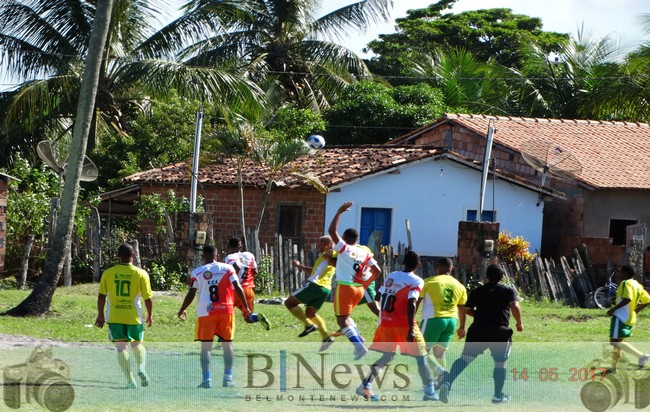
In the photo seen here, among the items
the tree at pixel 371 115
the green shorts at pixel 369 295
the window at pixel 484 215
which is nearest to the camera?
the green shorts at pixel 369 295

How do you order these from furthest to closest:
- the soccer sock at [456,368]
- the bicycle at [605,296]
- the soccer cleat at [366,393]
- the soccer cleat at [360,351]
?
the bicycle at [605,296] < the soccer cleat at [360,351] < the soccer sock at [456,368] < the soccer cleat at [366,393]

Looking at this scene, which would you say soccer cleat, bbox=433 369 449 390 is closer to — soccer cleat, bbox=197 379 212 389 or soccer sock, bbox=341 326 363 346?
soccer sock, bbox=341 326 363 346

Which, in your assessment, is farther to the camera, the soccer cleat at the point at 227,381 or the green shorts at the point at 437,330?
the green shorts at the point at 437,330

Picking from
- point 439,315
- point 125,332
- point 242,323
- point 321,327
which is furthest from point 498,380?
point 242,323

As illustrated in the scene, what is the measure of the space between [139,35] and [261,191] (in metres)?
6.93

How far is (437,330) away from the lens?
1102cm

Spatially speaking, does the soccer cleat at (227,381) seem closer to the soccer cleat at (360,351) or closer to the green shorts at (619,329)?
the soccer cleat at (360,351)

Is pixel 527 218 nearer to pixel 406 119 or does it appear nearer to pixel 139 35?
pixel 406 119

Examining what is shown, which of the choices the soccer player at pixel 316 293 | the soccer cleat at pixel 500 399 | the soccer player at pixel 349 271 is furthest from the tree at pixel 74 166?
the soccer cleat at pixel 500 399

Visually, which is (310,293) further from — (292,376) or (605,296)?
(605,296)

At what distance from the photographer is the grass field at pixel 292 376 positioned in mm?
10453

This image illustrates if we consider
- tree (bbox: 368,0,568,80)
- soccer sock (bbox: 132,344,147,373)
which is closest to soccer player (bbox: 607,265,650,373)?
soccer sock (bbox: 132,344,147,373)

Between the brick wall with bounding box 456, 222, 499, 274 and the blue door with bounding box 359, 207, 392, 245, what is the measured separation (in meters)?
4.83

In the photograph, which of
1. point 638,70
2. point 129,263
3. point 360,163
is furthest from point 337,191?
point 129,263
